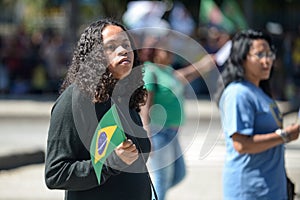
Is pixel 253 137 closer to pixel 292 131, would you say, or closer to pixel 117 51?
pixel 292 131

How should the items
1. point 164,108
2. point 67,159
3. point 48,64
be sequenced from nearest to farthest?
point 67,159 → point 164,108 → point 48,64

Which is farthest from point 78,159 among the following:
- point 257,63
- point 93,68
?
point 257,63

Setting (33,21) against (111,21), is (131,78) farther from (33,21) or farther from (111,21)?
(33,21)

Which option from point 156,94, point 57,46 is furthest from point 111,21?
point 57,46

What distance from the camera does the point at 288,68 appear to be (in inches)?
772

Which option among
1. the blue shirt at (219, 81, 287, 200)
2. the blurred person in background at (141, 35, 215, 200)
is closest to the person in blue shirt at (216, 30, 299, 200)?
the blue shirt at (219, 81, 287, 200)

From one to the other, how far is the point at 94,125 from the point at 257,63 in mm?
1747

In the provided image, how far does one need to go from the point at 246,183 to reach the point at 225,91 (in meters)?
0.55

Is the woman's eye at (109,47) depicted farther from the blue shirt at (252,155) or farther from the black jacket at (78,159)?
the blue shirt at (252,155)

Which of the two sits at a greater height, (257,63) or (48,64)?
(257,63)

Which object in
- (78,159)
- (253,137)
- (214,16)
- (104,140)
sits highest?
(104,140)

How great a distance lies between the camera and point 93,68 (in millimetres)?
3150

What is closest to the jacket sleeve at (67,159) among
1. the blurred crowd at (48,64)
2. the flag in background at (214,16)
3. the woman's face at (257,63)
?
the woman's face at (257,63)

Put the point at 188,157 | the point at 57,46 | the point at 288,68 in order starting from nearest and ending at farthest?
the point at 188,157 → the point at 288,68 → the point at 57,46
